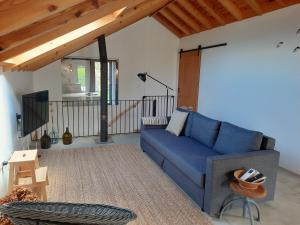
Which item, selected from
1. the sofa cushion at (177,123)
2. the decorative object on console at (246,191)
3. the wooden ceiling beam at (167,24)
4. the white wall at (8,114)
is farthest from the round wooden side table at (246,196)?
the wooden ceiling beam at (167,24)

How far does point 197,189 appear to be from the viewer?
2.61 meters

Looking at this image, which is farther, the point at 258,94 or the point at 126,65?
the point at 126,65

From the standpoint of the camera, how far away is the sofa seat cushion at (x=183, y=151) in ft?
8.63

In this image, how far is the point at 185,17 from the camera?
18.4 ft

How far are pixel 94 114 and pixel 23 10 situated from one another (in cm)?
475

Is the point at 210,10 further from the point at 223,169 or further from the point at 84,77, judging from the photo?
the point at 223,169

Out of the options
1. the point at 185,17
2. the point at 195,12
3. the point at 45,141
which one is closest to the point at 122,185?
the point at 45,141

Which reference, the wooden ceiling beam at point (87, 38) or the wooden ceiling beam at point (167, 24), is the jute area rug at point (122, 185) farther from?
the wooden ceiling beam at point (167, 24)

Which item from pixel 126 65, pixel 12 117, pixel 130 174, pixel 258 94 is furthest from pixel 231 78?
pixel 12 117

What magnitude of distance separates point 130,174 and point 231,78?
304cm

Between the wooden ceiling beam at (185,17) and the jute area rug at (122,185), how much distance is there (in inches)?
137

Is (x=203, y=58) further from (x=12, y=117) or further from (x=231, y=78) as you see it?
(x=12, y=117)

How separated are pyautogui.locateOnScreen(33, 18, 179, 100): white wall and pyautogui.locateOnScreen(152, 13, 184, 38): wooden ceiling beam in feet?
0.35

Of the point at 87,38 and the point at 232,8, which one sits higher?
the point at 232,8
